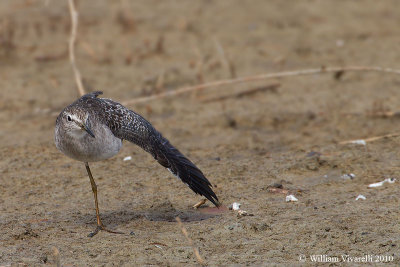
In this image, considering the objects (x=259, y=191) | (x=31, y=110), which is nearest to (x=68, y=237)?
(x=259, y=191)

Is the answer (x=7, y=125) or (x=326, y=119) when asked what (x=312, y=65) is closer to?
(x=326, y=119)

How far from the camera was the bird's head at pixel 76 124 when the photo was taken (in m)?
5.64

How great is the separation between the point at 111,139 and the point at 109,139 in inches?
1.2

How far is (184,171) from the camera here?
19.0 feet

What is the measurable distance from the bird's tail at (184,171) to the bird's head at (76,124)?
0.64 meters

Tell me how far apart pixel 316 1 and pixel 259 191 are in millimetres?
7874

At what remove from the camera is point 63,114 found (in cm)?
583

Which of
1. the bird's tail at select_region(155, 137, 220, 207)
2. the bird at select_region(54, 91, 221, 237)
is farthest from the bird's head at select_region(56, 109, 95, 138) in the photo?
the bird's tail at select_region(155, 137, 220, 207)

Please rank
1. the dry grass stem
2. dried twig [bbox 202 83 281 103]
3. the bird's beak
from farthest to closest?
dried twig [bbox 202 83 281 103] → the dry grass stem → the bird's beak

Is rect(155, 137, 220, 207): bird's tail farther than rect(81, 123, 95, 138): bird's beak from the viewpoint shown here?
Yes

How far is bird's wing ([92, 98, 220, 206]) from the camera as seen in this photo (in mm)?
5754

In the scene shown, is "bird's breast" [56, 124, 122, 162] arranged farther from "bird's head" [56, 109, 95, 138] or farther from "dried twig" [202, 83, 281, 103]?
"dried twig" [202, 83, 281, 103]

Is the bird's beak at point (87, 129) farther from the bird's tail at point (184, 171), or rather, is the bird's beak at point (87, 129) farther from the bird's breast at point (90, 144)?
the bird's tail at point (184, 171)

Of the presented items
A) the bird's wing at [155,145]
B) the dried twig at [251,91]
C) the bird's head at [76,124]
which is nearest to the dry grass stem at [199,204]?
the bird's wing at [155,145]
